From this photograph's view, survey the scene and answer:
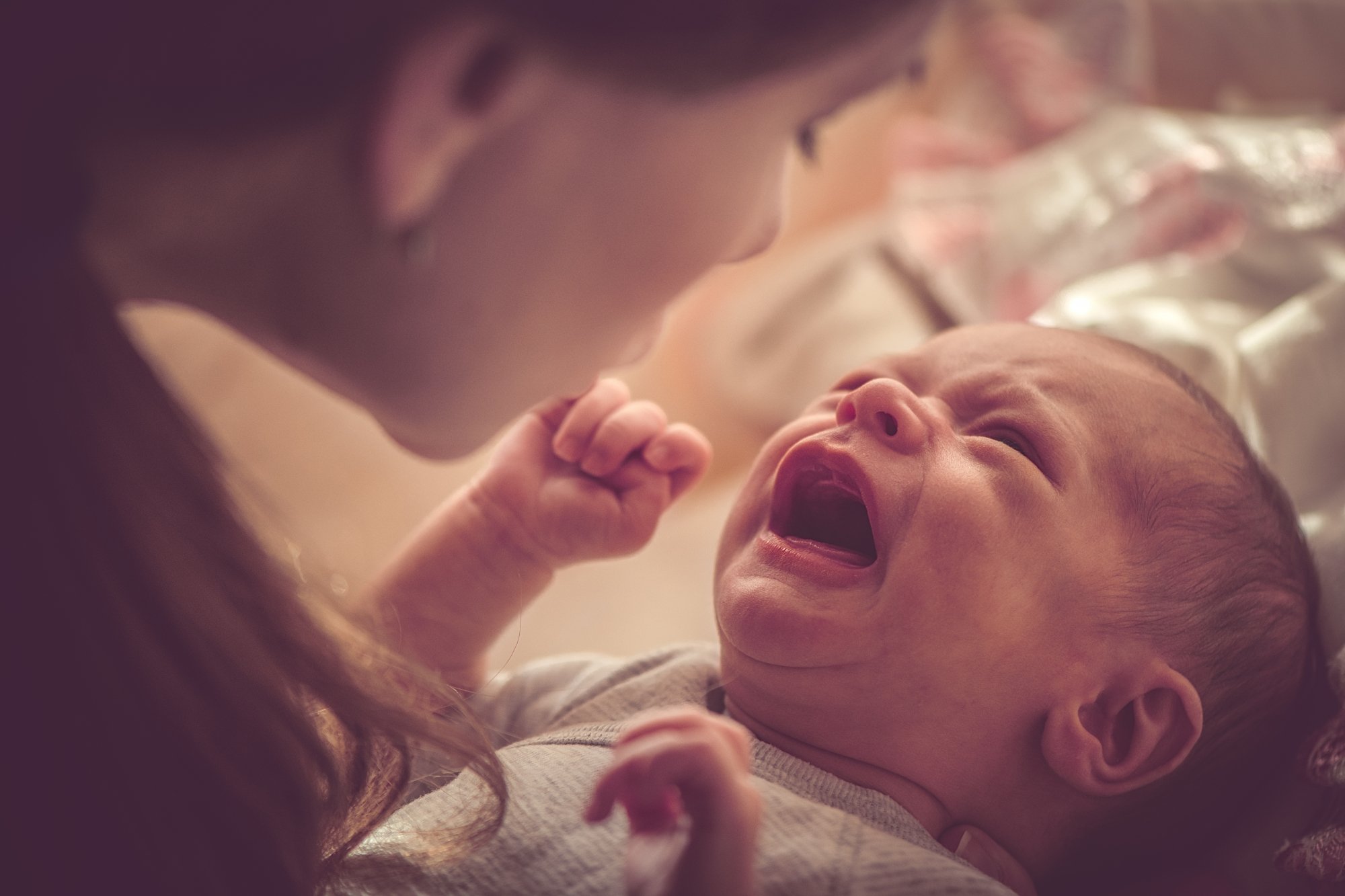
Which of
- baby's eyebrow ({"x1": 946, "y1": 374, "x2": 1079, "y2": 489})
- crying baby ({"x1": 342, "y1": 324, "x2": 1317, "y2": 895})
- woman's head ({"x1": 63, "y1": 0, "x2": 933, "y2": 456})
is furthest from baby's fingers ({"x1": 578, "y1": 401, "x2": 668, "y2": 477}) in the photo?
woman's head ({"x1": 63, "y1": 0, "x2": 933, "y2": 456})

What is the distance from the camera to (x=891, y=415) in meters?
0.74

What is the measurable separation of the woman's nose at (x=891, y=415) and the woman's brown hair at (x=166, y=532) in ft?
1.15

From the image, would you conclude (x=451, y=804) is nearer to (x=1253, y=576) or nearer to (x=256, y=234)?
(x=256, y=234)

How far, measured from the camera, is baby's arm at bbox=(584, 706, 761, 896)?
50 centimetres

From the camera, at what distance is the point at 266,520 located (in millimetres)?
551

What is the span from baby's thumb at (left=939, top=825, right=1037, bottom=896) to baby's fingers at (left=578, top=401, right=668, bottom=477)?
1.28ft

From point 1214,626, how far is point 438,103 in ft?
2.16

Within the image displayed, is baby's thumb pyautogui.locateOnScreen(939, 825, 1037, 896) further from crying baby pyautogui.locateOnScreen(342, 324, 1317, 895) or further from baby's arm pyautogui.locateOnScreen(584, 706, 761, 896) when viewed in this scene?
baby's arm pyautogui.locateOnScreen(584, 706, 761, 896)

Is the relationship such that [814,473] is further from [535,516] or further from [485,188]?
[485,188]

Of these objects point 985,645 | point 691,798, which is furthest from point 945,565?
point 691,798

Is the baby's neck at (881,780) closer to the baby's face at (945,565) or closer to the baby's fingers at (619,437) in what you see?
the baby's face at (945,565)

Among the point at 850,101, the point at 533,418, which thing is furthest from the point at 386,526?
the point at 850,101

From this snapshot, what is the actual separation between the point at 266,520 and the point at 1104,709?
0.59 m

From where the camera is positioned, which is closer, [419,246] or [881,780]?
[419,246]
